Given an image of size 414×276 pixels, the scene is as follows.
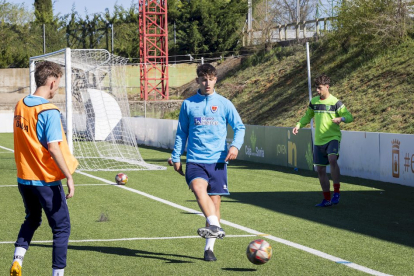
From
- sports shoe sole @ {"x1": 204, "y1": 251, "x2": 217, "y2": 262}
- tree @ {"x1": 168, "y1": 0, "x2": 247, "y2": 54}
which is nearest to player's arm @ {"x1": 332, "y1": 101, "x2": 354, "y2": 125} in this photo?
sports shoe sole @ {"x1": 204, "y1": 251, "x2": 217, "y2": 262}

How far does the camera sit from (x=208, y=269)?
6691mm

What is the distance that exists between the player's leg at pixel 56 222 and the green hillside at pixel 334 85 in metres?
18.5

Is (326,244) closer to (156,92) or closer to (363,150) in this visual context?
(363,150)

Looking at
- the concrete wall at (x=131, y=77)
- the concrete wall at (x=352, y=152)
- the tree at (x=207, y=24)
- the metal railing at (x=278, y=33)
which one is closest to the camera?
the concrete wall at (x=352, y=152)

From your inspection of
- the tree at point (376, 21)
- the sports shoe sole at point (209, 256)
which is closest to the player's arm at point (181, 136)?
the sports shoe sole at point (209, 256)

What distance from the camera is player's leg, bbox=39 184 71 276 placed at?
5.79 meters

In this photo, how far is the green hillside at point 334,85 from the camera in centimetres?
2650

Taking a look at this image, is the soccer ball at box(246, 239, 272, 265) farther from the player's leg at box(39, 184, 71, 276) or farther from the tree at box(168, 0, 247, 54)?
the tree at box(168, 0, 247, 54)

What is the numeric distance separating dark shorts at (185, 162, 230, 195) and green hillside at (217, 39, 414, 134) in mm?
16657

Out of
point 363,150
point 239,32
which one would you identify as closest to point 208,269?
point 363,150

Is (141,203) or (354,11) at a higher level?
(354,11)

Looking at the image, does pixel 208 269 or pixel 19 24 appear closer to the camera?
pixel 208 269

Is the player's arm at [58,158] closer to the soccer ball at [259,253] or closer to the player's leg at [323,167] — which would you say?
the soccer ball at [259,253]

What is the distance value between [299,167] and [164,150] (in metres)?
10.7
